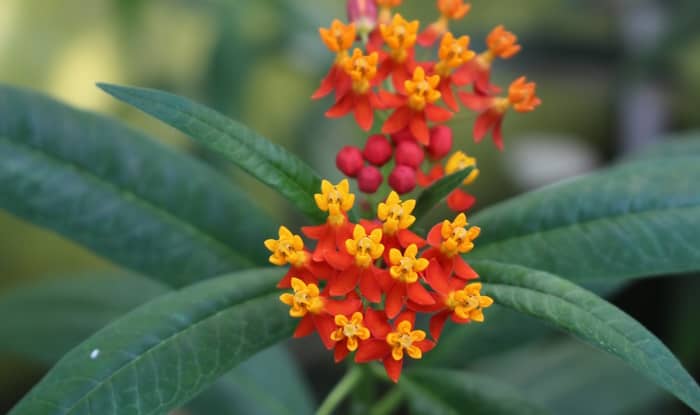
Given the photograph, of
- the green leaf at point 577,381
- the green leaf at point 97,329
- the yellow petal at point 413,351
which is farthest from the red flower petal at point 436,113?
the green leaf at point 577,381

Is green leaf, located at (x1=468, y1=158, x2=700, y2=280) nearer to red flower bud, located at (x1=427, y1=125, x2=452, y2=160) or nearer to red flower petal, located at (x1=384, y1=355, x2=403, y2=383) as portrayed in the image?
red flower bud, located at (x1=427, y1=125, x2=452, y2=160)

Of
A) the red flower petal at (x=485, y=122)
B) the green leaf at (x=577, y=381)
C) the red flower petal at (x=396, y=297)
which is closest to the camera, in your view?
the red flower petal at (x=396, y=297)

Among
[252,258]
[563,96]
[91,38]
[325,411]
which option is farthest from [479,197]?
[325,411]

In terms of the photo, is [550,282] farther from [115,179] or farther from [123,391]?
[115,179]

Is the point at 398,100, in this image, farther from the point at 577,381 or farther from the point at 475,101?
the point at 577,381

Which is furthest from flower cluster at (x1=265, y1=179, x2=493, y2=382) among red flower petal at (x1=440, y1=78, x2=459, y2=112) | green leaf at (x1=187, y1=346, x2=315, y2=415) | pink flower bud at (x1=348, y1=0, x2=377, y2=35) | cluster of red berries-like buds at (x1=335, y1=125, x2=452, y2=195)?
green leaf at (x1=187, y1=346, x2=315, y2=415)

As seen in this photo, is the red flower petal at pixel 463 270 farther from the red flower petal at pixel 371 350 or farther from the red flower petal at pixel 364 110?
the red flower petal at pixel 364 110
